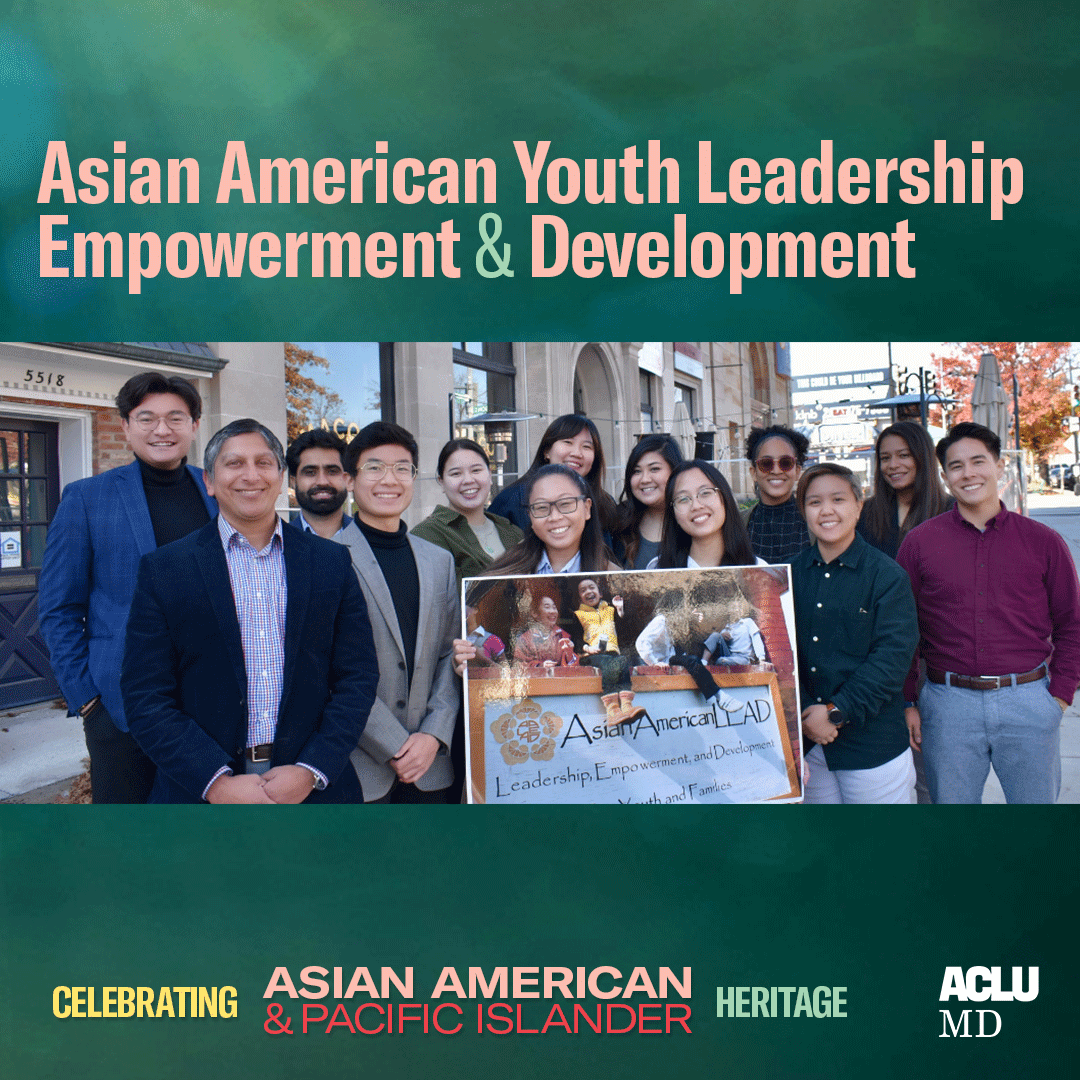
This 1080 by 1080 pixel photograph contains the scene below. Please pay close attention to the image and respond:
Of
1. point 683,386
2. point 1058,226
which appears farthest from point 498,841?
point 683,386

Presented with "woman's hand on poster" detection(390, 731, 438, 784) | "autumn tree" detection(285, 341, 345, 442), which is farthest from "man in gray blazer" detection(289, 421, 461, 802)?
"autumn tree" detection(285, 341, 345, 442)

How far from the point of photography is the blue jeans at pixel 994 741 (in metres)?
2.42

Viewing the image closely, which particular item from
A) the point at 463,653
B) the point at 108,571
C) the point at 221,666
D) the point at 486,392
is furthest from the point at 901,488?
the point at 486,392

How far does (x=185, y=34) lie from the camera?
6.71 ft

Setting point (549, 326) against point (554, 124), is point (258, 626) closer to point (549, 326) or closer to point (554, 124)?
point (549, 326)

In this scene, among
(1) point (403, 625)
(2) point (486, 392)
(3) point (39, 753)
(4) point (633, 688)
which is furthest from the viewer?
(2) point (486, 392)

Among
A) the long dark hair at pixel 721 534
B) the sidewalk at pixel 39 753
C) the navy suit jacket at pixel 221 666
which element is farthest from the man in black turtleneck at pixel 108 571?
the sidewalk at pixel 39 753

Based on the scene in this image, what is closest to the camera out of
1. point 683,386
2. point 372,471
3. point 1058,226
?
point 1058,226

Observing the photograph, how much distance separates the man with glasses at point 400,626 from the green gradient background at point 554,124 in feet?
1.47

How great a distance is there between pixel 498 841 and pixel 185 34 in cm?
209

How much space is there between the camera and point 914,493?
3.01m

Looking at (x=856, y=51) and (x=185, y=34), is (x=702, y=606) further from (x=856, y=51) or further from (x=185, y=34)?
(x=185, y=34)

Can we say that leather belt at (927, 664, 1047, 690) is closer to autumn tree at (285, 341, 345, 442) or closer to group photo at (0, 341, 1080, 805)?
group photo at (0, 341, 1080, 805)

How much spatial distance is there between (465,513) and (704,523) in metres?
1.00
